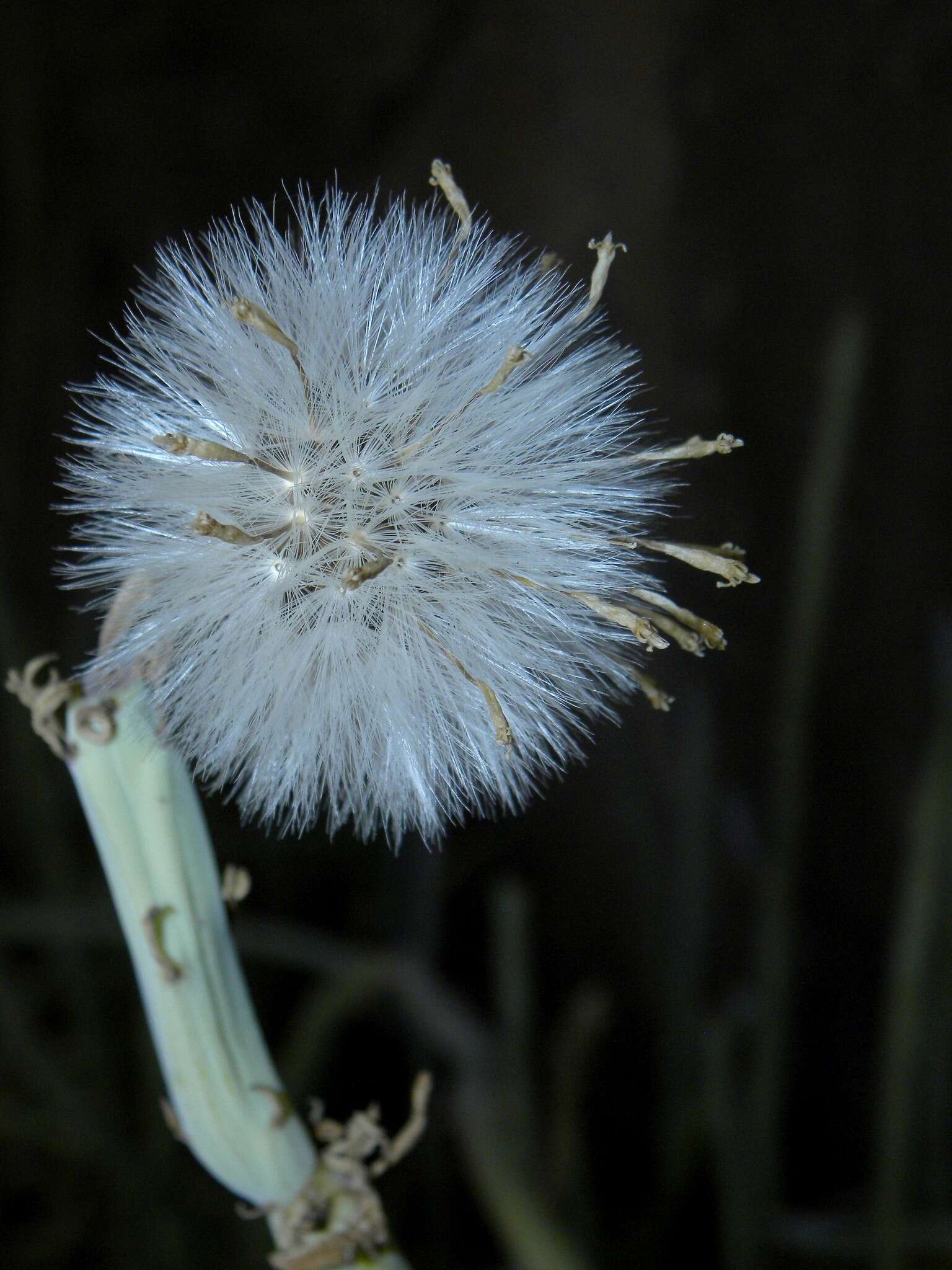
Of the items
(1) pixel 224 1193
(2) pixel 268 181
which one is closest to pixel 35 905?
(1) pixel 224 1193

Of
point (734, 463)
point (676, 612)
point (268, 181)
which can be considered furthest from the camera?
point (268, 181)

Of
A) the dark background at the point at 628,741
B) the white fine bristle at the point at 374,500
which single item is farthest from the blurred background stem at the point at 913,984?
the white fine bristle at the point at 374,500

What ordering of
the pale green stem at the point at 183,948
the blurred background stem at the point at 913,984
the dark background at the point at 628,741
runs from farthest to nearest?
1. the dark background at the point at 628,741
2. the blurred background stem at the point at 913,984
3. the pale green stem at the point at 183,948

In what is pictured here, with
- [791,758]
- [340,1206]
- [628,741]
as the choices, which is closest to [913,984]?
[791,758]

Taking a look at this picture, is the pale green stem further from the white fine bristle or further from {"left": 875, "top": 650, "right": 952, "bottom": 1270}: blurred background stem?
{"left": 875, "top": 650, "right": 952, "bottom": 1270}: blurred background stem

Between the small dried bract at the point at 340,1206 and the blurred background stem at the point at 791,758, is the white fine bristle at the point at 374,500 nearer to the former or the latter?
the small dried bract at the point at 340,1206

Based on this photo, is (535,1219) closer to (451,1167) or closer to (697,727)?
(697,727)

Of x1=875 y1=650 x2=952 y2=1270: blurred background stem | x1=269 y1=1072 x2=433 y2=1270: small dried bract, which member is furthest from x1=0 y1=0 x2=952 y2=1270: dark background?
x1=269 y1=1072 x2=433 y2=1270: small dried bract
